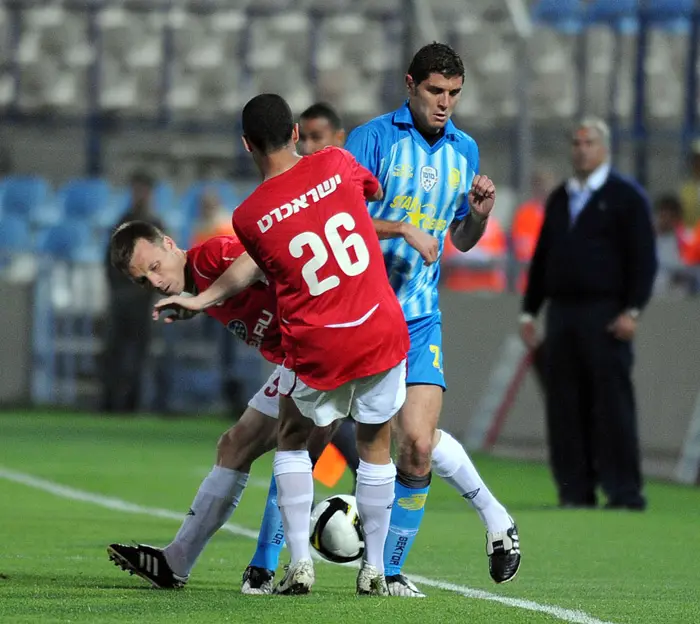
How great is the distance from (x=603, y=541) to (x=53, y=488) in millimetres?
4256

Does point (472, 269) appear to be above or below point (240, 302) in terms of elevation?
above

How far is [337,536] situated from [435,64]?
1.93 m

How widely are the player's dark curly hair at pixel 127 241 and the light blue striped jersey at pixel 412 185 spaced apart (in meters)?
0.85

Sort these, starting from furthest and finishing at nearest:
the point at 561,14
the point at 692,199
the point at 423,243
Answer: the point at 561,14
the point at 692,199
the point at 423,243

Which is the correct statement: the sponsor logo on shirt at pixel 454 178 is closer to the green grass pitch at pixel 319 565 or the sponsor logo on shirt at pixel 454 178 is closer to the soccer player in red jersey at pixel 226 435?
the soccer player in red jersey at pixel 226 435

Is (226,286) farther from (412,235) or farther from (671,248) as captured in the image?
(671,248)

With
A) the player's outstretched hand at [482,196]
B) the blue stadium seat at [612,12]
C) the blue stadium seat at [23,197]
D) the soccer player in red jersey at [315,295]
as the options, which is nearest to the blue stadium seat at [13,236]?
the blue stadium seat at [23,197]

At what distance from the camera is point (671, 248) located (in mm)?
15180

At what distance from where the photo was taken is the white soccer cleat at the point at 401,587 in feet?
22.1

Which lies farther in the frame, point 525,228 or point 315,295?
point 525,228

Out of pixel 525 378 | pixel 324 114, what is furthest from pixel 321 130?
pixel 525 378

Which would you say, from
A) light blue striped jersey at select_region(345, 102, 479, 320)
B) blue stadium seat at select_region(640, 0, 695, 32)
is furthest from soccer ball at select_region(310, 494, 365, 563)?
blue stadium seat at select_region(640, 0, 695, 32)

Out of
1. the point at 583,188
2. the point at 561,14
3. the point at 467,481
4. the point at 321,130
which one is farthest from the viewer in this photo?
the point at 561,14

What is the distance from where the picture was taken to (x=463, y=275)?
19.7m
